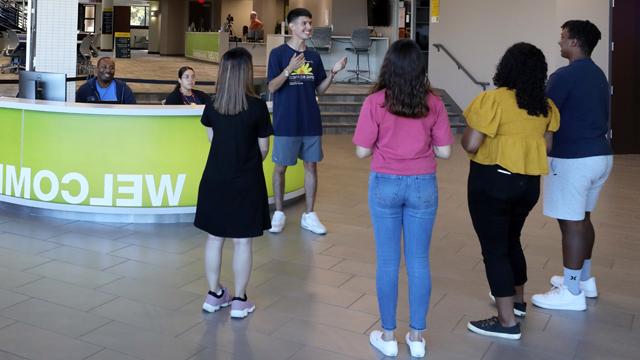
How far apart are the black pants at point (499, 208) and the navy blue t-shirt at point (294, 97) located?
1.89 meters

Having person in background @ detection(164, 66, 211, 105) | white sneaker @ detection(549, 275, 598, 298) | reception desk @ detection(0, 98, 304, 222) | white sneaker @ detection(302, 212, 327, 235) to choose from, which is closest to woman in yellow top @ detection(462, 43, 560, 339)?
white sneaker @ detection(549, 275, 598, 298)

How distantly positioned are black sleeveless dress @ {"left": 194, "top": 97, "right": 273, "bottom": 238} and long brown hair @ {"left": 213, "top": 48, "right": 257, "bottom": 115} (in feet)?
0.12

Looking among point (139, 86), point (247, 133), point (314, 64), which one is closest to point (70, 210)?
point (314, 64)

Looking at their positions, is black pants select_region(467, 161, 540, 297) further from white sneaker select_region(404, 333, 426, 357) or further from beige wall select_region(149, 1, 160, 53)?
beige wall select_region(149, 1, 160, 53)

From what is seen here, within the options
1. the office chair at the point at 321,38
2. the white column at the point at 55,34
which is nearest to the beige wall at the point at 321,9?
the office chair at the point at 321,38

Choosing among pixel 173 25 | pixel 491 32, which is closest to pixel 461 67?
pixel 491 32

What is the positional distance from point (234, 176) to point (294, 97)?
1.70m

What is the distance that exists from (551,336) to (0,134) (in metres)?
4.31

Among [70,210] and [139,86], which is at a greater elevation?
[139,86]

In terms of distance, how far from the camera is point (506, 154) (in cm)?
299

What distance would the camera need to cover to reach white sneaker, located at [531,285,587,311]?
3584 millimetres

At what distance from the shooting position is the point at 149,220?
518cm

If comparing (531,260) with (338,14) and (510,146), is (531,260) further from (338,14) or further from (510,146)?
(338,14)

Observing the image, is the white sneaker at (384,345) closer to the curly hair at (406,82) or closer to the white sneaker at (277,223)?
the curly hair at (406,82)
